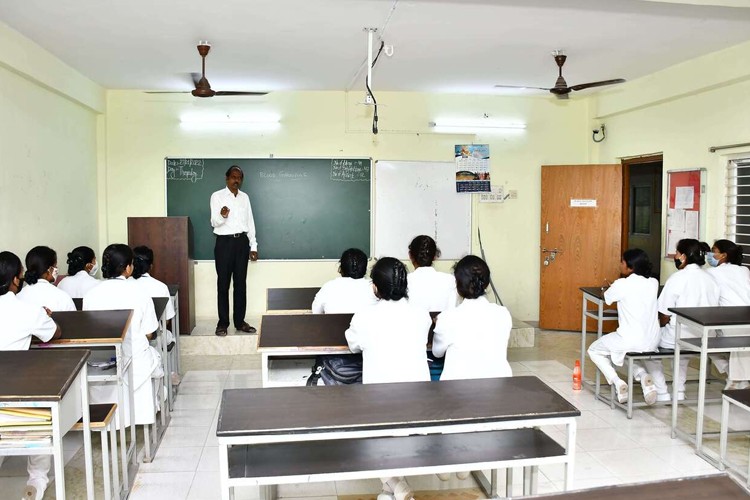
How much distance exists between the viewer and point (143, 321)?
11.2 ft

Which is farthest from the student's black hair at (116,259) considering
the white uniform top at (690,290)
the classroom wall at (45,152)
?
the white uniform top at (690,290)

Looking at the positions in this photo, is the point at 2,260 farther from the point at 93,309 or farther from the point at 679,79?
the point at 679,79

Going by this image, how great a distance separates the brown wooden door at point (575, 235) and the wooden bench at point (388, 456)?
479 cm

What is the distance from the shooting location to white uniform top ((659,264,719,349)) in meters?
4.26

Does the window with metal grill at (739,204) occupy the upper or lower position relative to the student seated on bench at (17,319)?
upper

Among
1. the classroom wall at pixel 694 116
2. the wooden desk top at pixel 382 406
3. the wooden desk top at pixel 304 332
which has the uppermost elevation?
the classroom wall at pixel 694 116

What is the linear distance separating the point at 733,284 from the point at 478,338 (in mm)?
2675

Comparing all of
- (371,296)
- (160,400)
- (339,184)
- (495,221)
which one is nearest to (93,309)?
(160,400)

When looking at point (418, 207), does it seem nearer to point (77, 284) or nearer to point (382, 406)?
point (77, 284)

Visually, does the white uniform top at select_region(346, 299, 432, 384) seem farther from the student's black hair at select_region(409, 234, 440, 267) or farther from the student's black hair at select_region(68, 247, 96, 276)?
the student's black hair at select_region(68, 247, 96, 276)

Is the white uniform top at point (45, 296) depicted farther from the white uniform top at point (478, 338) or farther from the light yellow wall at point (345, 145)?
the light yellow wall at point (345, 145)

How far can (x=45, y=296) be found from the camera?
3406mm

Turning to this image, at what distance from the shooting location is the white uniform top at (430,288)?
13.3 ft

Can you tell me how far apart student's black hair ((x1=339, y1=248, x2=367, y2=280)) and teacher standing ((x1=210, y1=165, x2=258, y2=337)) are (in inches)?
97.2
